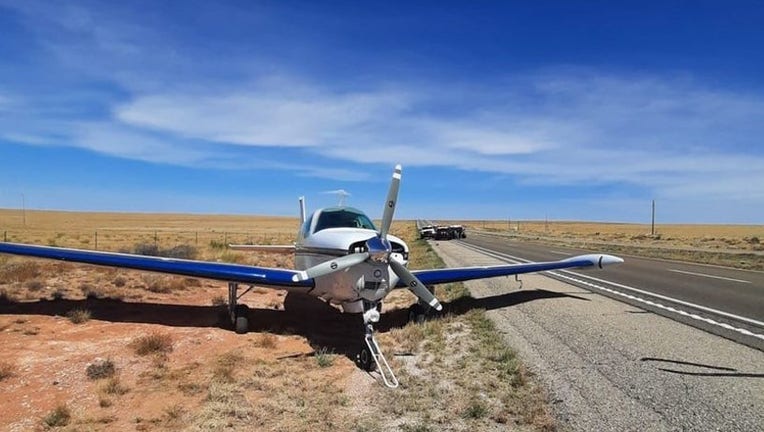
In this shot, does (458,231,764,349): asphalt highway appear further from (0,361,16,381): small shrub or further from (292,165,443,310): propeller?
(0,361,16,381): small shrub

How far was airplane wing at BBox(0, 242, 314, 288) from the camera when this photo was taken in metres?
10.6

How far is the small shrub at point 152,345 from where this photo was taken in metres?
9.85

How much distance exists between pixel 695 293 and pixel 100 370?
48.4ft

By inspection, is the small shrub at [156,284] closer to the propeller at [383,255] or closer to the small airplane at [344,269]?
the small airplane at [344,269]

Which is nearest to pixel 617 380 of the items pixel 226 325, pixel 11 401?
pixel 11 401

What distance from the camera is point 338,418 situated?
20.4 ft

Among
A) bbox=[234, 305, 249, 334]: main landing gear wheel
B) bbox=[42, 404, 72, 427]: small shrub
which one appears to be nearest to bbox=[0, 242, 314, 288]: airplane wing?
bbox=[234, 305, 249, 334]: main landing gear wheel

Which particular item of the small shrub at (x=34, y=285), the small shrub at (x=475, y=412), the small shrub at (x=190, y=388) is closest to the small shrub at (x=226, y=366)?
the small shrub at (x=190, y=388)

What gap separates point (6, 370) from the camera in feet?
27.1

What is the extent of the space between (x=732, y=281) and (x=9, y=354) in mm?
20535

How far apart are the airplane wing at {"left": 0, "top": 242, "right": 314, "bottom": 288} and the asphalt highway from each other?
26.1 feet

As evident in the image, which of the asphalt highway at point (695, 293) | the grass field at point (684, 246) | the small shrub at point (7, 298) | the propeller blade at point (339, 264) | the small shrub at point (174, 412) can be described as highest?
the propeller blade at point (339, 264)

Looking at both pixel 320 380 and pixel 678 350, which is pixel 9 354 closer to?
pixel 320 380

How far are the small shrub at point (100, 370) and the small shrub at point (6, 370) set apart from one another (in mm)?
1050
